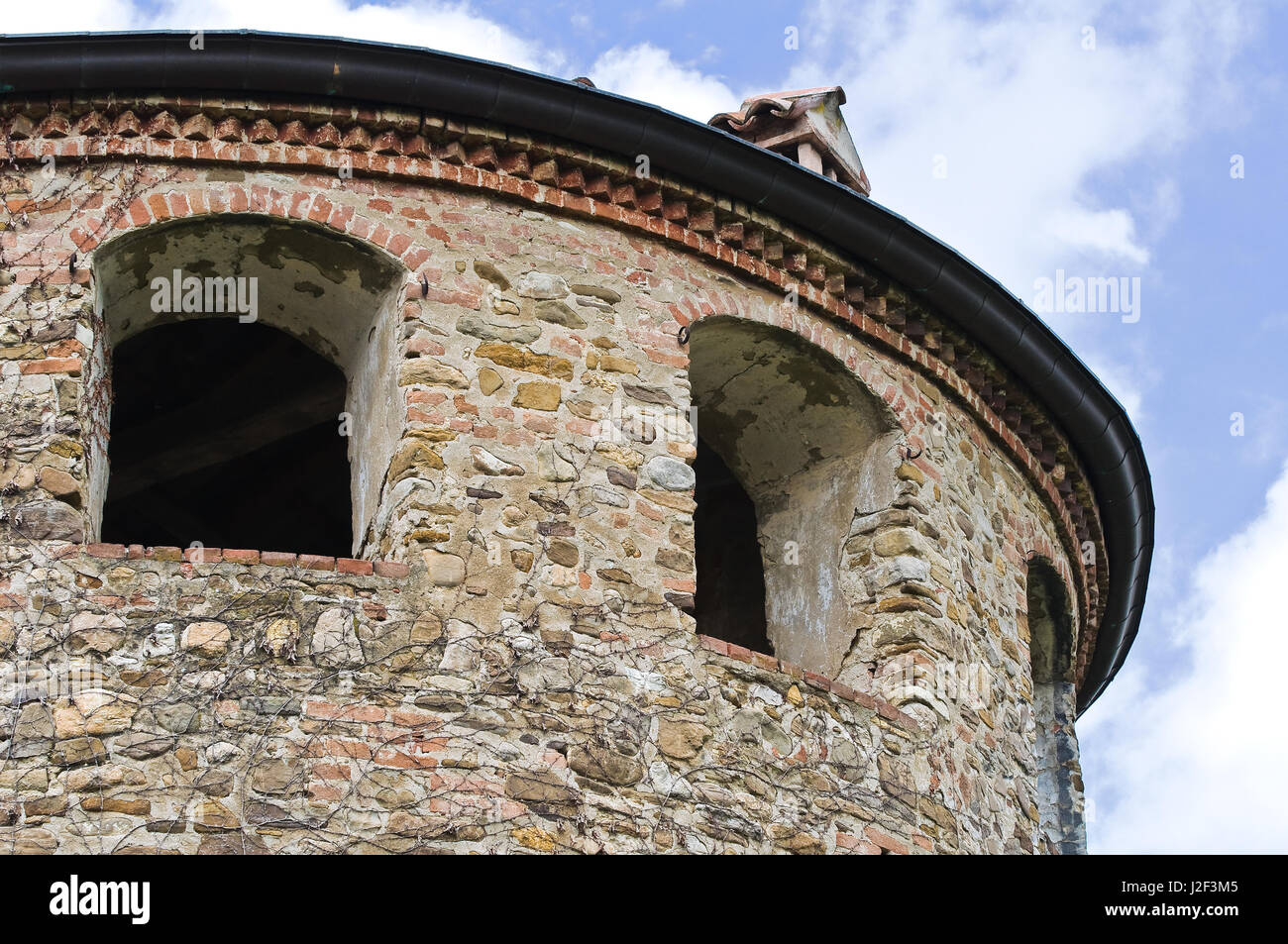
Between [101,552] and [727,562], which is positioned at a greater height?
[727,562]

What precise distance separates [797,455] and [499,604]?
8.48ft

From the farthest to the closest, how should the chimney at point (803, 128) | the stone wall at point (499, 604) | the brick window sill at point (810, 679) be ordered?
the chimney at point (803, 128)
the brick window sill at point (810, 679)
the stone wall at point (499, 604)

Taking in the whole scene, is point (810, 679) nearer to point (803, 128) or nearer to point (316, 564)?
point (316, 564)

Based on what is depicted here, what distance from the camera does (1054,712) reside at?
12.5m

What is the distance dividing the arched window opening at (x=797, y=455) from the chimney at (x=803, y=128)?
3.83 feet

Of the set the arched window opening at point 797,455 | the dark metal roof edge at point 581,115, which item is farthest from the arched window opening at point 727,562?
the dark metal roof edge at point 581,115

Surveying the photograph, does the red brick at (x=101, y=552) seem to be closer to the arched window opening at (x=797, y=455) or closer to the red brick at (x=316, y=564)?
the red brick at (x=316, y=564)

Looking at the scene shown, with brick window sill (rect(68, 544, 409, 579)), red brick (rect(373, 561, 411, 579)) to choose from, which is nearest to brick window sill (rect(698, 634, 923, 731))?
red brick (rect(373, 561, 411, 579))

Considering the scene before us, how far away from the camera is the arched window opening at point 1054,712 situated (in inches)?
478

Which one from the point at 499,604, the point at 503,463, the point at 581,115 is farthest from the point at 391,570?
the point at 581,115

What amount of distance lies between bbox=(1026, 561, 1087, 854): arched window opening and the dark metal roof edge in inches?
38.6
